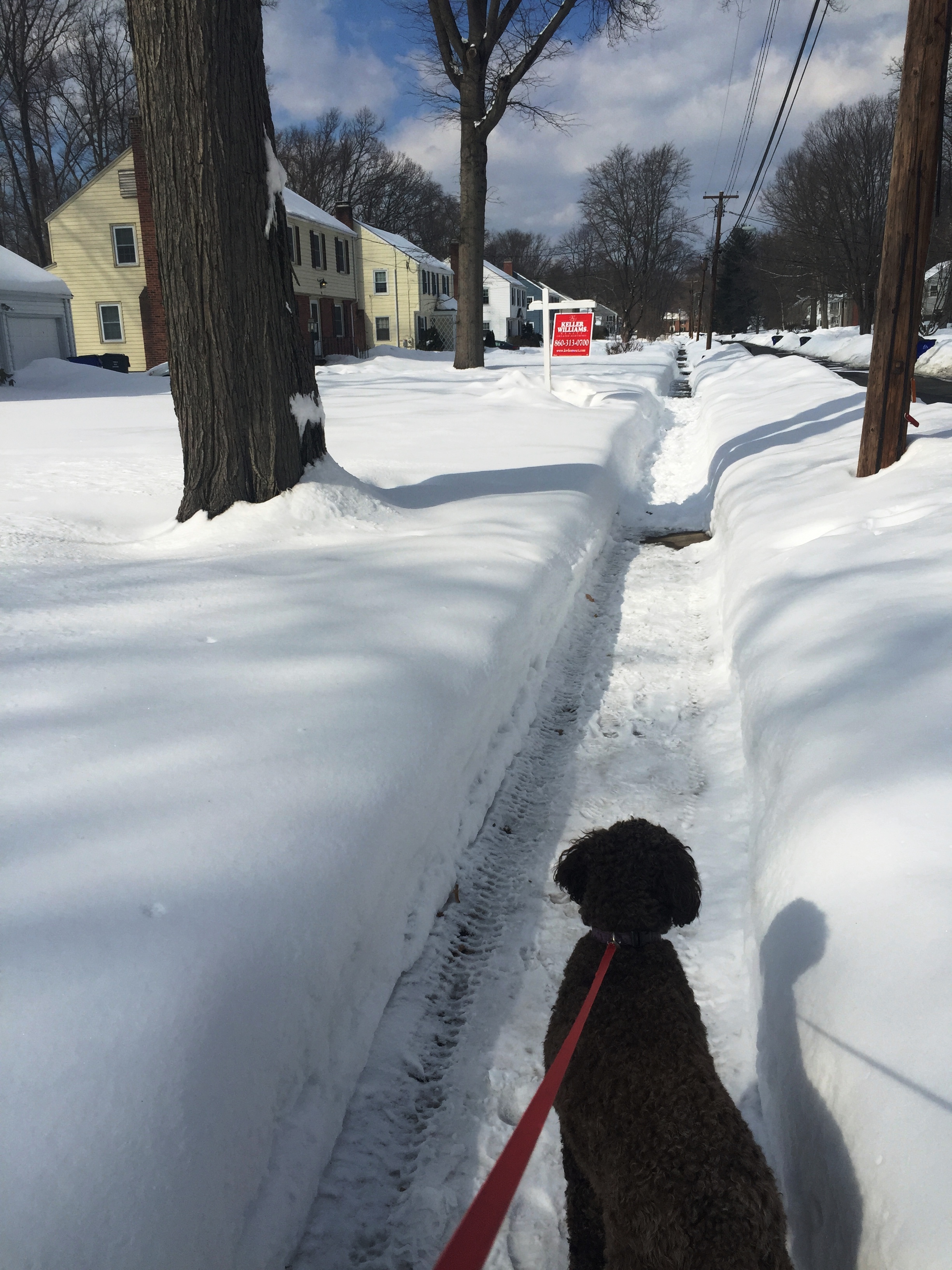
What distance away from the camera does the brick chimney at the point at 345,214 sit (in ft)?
128

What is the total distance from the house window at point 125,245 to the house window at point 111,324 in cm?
159

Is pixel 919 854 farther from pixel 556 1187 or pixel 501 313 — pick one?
pixel 501 313

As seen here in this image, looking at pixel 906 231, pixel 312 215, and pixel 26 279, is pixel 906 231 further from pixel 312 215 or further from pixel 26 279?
pixel 312 215

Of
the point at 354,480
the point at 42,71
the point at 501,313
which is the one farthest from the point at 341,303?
the point at 354,480

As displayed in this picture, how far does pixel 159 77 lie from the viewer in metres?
4.57

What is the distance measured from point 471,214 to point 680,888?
65.6ft

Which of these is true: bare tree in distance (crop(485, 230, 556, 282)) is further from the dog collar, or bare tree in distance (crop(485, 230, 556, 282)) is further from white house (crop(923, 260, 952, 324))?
the dog collar

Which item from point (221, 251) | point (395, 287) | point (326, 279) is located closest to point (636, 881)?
point (221, 251)

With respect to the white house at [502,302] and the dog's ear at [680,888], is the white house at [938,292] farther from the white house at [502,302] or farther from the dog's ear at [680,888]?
the dog's ear at [680,888]

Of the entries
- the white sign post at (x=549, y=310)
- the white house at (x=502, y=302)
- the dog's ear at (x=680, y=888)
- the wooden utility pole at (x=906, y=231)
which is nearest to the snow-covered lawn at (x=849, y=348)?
the white sign post at (x=549, y=310)

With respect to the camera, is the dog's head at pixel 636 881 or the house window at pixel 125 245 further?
the house window at pixel 125 245

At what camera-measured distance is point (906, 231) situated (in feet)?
19.9

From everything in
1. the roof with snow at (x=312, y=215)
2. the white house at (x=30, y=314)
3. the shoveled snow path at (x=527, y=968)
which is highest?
the roof with snow at (x=312, y=215)

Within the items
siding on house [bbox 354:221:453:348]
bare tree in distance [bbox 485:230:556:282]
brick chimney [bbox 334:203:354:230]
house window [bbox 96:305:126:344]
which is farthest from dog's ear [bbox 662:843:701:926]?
bare tree in distance [bbox 485:230:556:282]
